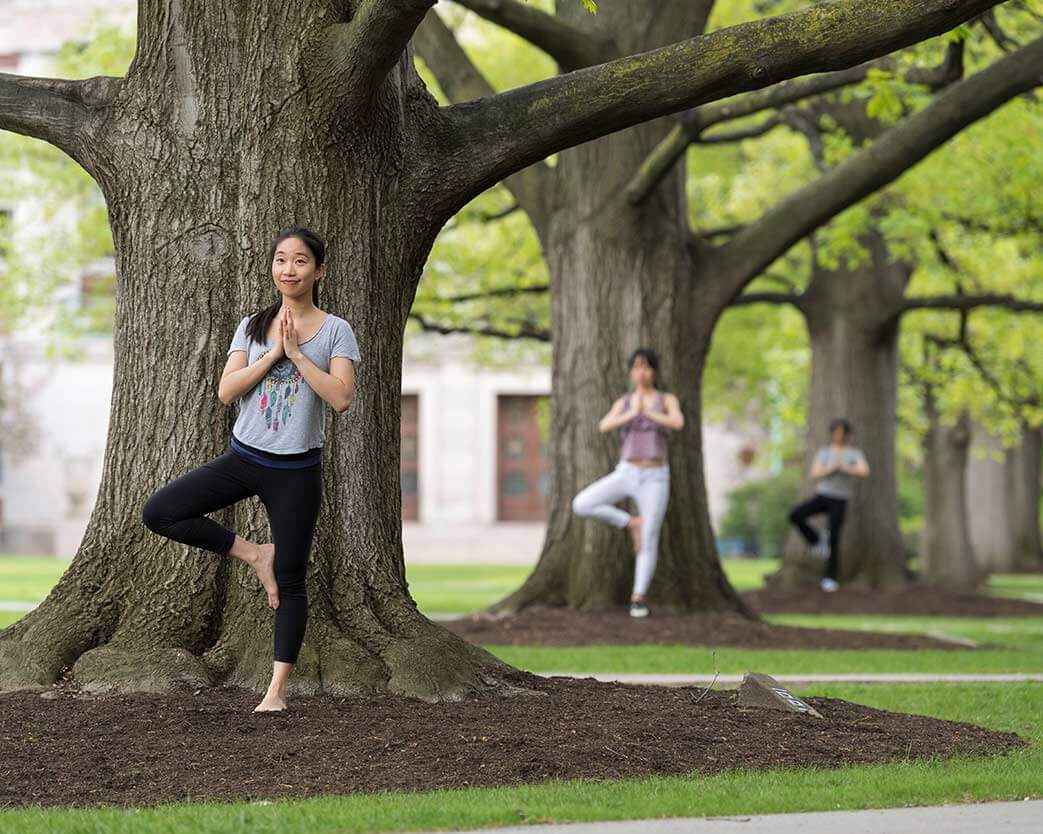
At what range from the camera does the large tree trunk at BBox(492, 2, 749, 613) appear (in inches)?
598

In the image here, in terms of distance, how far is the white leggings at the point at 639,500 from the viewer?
1407 centimetres

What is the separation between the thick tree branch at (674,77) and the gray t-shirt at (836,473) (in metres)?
12.2

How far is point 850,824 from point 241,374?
Answer: 2.90 meters

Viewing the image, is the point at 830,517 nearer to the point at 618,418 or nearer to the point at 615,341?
the point at 615,341

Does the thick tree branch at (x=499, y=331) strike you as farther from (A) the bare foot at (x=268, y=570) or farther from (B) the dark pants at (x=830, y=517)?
(A) the bare foot at (x=268, y=570)

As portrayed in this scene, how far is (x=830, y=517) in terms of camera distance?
20.4 m

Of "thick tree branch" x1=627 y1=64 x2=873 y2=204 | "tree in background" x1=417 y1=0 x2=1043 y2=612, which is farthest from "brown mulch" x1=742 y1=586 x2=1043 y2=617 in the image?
"thick tree branch" x1=627 y1=64 x2=873 y2=204

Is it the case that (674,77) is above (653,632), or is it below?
above

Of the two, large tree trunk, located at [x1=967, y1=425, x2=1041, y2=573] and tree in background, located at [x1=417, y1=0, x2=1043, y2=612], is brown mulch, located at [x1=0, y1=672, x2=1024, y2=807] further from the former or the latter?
large tree trunk, located at [x1=967, y1=425, x2=1041, y2=573]

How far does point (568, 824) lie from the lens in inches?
215

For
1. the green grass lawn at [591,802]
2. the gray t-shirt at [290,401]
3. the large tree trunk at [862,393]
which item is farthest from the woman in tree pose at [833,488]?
the gray t-shirt at [290,401]

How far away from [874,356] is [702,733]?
16098mm

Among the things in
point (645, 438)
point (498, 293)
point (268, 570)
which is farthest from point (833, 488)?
point (268, 570)

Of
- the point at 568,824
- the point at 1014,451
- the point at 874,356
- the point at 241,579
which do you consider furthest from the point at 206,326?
the point at 1014,451
